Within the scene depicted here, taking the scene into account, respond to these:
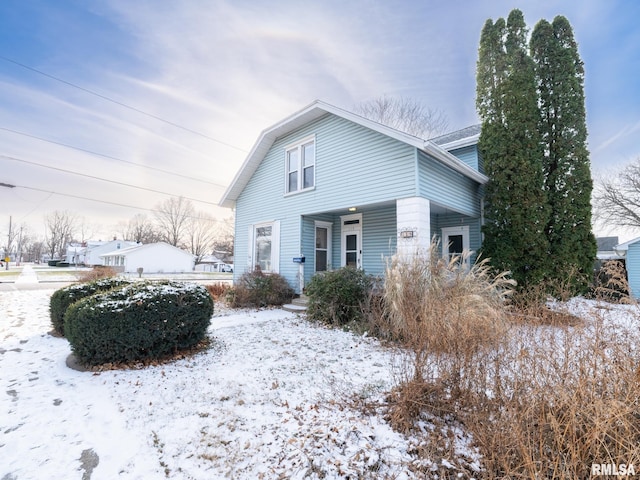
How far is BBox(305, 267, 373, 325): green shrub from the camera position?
267 inches

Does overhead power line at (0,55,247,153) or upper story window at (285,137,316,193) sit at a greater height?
overhead power line at (0,55,247,153)

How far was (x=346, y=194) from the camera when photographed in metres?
8.41

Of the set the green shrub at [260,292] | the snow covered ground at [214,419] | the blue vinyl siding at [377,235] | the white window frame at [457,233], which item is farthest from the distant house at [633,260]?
the snow covered ground at [214,419]

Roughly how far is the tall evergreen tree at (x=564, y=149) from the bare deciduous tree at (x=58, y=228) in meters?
75.2

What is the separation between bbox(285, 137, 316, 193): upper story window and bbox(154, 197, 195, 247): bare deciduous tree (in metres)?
38.7

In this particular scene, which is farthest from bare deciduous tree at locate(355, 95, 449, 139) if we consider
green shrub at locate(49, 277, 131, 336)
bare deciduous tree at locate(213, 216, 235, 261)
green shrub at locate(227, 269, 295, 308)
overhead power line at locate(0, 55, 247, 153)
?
bare deciduous tree at locate(213, 216, 235, 261)

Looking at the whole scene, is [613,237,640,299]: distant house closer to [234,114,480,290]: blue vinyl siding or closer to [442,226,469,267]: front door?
[442,226,469,267]: front door

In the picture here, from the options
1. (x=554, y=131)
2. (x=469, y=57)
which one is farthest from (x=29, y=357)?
(x=469, y=57)

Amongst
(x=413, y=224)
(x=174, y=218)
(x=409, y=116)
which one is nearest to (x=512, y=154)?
(x=413, y=224)

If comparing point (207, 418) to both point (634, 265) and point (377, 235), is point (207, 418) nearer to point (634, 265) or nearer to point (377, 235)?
point (377, 235)

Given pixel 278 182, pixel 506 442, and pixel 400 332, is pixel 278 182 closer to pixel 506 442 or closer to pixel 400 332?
pixel 400 332

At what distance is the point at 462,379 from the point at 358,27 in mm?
9536

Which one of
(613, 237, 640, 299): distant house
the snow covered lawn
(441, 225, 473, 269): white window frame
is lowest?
the snow covered lawn

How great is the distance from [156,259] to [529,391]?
3881 centimetres
